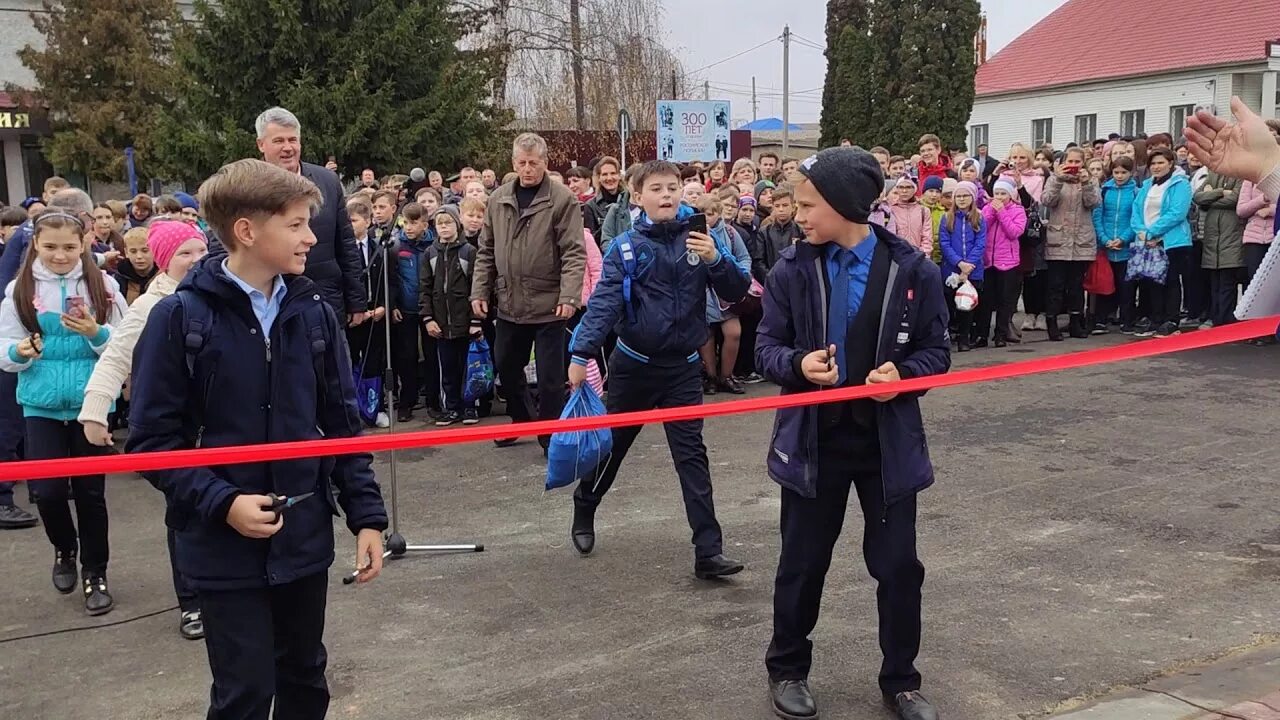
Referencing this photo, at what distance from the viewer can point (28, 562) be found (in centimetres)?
624

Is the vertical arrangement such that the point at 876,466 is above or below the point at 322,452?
below

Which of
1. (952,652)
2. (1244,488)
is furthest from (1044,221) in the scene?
(952,652)

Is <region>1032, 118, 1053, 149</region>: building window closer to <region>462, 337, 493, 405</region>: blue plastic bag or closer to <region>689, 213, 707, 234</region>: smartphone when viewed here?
<region>462, 337, 493, 405</region>: blue plastic bag

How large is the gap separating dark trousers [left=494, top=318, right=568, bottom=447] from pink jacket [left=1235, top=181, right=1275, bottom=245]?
7672 millimetres

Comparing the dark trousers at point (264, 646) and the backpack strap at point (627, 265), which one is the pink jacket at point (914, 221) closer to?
the backpack strap at point (627, 265)

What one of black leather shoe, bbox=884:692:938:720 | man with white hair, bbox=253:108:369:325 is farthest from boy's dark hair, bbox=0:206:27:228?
black leather shoe, bbox=884:692:938:720

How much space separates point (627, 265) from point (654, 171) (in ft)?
1.60

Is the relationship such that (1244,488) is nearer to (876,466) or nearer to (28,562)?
(876,466)

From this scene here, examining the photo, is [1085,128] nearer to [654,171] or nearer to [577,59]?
[577,59]

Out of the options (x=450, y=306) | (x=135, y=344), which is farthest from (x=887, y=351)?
(x=450, y=306)

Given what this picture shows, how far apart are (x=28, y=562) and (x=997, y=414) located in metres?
6.85

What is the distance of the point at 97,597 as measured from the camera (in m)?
5.40

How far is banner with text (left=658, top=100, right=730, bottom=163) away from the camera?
17656 mm

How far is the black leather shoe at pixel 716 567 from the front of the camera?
5449 millimetres
